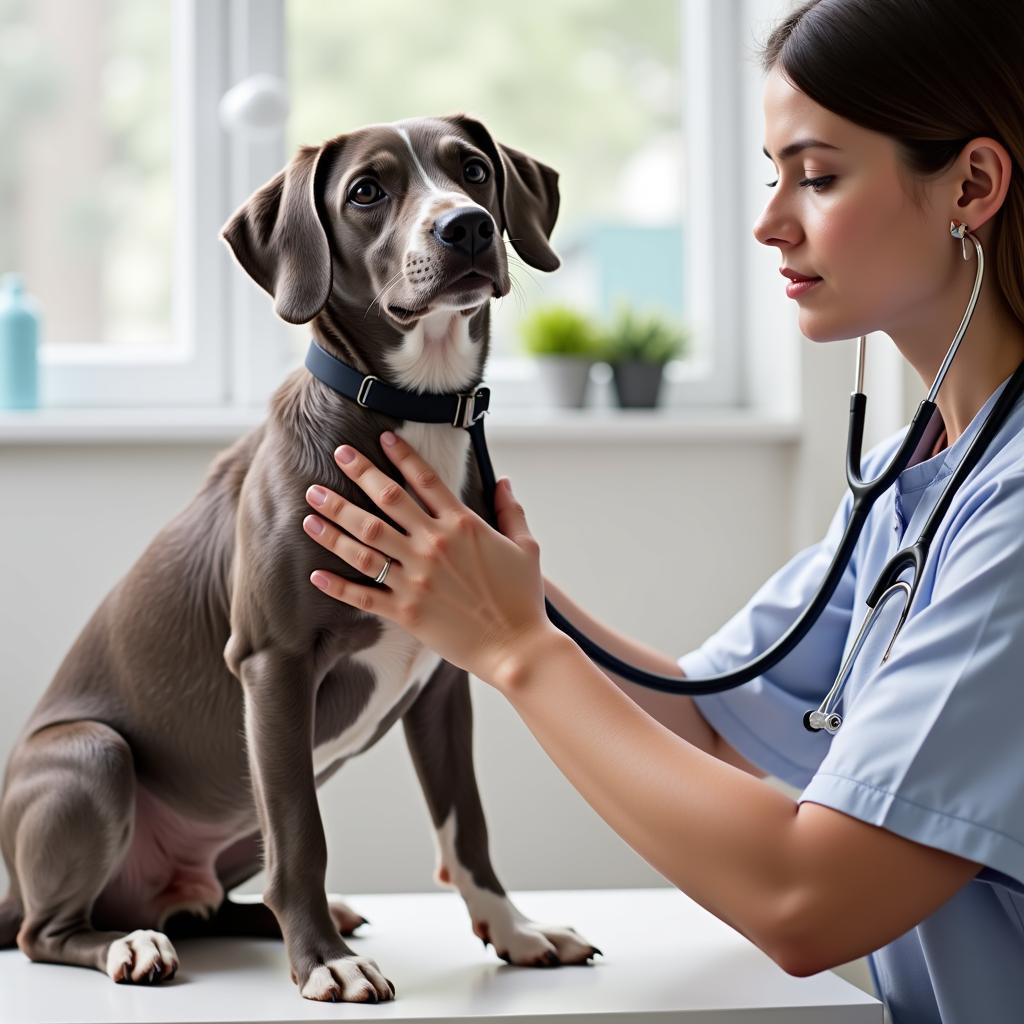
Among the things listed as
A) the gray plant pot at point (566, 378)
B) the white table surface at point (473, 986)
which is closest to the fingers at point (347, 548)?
the white table surface at point (473, 986)

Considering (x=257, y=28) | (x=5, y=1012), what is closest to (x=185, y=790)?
(x=5, y=1012)

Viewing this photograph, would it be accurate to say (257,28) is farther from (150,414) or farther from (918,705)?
(918,705)

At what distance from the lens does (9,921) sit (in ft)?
4.02

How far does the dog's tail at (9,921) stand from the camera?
1.22 m

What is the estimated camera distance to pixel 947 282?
105 centimetres

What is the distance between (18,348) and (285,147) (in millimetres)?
560

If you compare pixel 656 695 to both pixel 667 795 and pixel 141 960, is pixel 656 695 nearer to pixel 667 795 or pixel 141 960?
pixel 667 795

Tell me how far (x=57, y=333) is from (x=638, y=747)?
1668mm

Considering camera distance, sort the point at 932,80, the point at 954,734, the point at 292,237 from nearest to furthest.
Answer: the point at 954,734, the point at 932,80, the point at 292,237

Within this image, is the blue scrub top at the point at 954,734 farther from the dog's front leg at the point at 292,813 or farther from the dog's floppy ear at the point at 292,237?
the dog's floppy ear at the point at 292,237

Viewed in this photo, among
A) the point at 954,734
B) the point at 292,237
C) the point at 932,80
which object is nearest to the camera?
the point at 954,734

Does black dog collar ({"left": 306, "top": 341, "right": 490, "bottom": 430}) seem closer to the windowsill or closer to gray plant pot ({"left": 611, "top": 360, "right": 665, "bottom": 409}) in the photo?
the windowsill

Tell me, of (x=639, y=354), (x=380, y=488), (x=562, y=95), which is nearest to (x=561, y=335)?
(x=639, y=354)

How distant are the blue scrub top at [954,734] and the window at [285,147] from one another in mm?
1249
